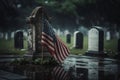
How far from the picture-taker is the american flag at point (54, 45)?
1212 cm

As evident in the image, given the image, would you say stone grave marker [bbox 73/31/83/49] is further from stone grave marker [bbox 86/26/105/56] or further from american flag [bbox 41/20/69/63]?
american flag [bbox 41/20/69/63]

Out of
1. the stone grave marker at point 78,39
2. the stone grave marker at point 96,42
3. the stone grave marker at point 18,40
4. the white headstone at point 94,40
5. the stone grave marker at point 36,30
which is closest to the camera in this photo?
the stone grave marker at point 36,30

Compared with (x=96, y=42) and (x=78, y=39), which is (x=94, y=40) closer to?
(x=96, y=42)

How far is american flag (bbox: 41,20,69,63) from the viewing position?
12.1m

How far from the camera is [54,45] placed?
39.9ft

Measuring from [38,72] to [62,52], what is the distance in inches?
58.5

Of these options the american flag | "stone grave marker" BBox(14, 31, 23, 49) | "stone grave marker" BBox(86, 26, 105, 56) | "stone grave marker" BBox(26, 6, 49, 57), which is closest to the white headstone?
"stone grave marker" BBox(86, 26, 105, 56)

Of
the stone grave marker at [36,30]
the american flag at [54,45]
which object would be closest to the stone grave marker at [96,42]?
the stone grave marker at [36,30]

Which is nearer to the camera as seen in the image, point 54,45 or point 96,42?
point 54,45

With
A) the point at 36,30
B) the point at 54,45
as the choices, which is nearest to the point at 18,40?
the point at 36,30

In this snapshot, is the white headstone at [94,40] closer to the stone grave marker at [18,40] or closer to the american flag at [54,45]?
the stone grave marker at [18,40]

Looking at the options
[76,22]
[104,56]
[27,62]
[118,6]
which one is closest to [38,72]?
[27,62]

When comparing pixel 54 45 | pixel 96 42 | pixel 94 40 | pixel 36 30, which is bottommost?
pixel 54 45

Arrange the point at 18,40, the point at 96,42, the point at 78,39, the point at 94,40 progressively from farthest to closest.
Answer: the point at 78,39 → the point at 18,40 → the point at 94,40 → the point at 96,42
